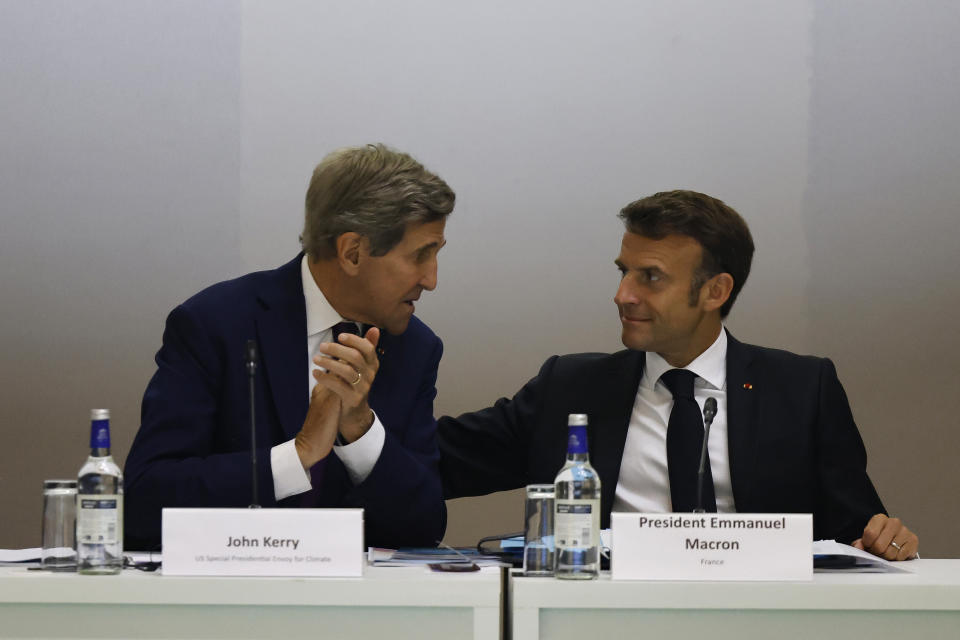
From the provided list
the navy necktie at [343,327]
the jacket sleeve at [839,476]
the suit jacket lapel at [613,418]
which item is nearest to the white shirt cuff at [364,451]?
the navy necktie at [343,327]

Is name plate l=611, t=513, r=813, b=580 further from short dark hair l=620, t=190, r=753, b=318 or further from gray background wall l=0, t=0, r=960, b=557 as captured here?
gray background wall l=0, t=0, r=960, b=557

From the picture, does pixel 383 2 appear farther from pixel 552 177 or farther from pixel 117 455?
pixel 117 455

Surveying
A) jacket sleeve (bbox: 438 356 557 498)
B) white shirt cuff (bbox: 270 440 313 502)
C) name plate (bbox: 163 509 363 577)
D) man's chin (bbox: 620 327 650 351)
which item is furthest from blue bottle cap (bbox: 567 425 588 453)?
jacket sleeve (bbox: 438 356 557 498)

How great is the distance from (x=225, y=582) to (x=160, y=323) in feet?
6.99

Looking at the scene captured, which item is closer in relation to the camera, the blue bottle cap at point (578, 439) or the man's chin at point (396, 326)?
the blue bottle cap at point (578, 439)

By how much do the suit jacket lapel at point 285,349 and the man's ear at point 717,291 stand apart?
2.84ft

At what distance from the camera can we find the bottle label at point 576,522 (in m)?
1.49

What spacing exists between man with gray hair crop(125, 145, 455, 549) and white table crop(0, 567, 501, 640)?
1.56 feet

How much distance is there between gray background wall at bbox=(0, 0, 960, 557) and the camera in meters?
3.38

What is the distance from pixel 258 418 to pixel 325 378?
317 millimetres

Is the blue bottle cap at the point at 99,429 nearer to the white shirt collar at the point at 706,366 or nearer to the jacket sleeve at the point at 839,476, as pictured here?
the white shirt collar at the point at 706,366

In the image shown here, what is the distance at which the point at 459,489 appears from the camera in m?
2.54

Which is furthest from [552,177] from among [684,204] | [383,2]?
[684,204]

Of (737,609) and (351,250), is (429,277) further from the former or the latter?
(737,609)
